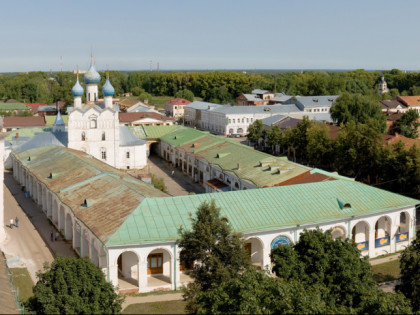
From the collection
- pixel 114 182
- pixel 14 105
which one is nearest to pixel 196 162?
pixel 114 182

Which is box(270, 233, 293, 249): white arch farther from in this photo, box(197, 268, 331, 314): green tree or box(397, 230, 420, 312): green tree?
box(197, 268, 331, 314): green tree

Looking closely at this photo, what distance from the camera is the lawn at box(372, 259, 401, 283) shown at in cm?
2581

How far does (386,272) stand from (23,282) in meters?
18.5

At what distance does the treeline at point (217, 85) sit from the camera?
10856cm

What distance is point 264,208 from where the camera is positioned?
26938 millimetres

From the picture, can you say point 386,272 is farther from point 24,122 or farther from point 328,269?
point 24,122

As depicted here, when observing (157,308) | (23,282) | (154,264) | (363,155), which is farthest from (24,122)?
(157,308)

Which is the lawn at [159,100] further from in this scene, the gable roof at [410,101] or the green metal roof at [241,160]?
the green metal roof at [241,160]

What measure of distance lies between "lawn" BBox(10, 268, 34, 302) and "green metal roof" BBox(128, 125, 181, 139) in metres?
35.1

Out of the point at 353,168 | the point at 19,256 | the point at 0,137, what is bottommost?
the point at 19,256

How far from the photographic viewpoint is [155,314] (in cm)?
2188

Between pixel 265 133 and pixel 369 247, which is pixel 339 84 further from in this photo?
pixel 369 247

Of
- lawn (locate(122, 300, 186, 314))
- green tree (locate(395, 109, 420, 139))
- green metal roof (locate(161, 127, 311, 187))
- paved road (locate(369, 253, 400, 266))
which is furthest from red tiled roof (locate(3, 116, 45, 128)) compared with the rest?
paved road (locate(369, 253, 400, 266))

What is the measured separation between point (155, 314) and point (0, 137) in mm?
14042
